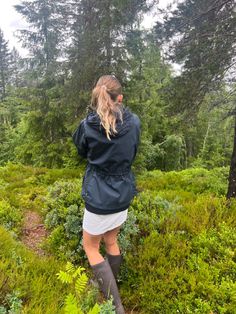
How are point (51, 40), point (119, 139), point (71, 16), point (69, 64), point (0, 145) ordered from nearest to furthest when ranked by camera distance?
point (119, 139) < point (69, 64) < point (71, 16) < point (51, 40) < point (0, 145)

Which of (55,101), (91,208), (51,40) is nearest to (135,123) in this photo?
(91,208)

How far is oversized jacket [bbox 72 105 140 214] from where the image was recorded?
3.16 m

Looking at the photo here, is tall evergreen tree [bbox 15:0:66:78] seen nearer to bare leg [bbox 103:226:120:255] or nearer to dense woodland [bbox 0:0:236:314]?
dense woodland [bbox 0:0:236:314]

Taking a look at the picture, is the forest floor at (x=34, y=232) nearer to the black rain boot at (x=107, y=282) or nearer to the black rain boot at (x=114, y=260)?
the black rain boot at (x=114, y=260)

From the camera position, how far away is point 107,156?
3160mm

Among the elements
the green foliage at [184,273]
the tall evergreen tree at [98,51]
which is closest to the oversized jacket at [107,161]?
the green foliage at [184,273]

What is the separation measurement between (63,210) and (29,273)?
2.08 m

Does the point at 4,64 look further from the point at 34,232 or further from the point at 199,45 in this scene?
the point at 34,232

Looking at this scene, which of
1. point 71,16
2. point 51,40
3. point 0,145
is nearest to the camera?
point 71,16

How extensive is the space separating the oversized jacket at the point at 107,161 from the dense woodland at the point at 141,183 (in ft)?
2.57

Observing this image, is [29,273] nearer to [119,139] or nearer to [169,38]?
[119,139]

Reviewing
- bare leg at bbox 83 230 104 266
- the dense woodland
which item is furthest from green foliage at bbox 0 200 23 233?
bare leg at bbox 83 230 104 266

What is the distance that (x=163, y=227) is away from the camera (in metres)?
4.74

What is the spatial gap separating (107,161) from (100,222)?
66 centimetres
